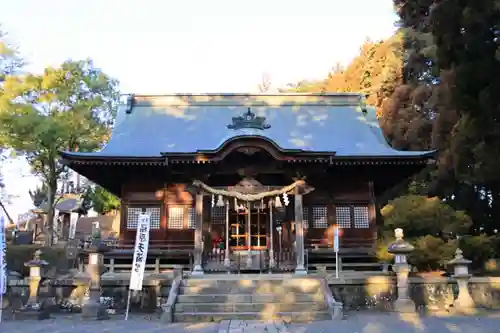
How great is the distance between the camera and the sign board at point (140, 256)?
38.3 ft

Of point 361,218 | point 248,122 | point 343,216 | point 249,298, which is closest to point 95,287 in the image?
point 249,298

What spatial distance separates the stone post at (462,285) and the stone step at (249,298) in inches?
142

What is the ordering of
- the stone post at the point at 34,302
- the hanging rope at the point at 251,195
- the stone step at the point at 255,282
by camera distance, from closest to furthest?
the stone post at the point at 34,302 < the stone step at the point at 255,282 < the hanging rope at the point at 251,195

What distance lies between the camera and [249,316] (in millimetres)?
11258

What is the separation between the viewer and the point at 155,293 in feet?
43.3

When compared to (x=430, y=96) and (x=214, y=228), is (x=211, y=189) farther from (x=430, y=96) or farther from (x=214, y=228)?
(x=430, y=96)

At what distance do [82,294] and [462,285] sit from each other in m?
10.8

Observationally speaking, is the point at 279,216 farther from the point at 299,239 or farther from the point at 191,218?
the point at 191,218

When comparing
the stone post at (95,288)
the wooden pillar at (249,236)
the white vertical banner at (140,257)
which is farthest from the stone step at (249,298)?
the wooden pillar at (249,236)

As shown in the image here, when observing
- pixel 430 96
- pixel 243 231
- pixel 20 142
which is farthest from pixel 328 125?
pixel 20 142

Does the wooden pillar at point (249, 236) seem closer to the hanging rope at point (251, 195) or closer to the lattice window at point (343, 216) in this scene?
the hanging rope at point (251, 195)

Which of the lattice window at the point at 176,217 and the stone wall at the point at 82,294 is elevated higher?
the lattice window at the point at 176,217

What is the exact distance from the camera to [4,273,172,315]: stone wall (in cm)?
1311

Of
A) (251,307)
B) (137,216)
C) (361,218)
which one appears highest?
(137,216)
